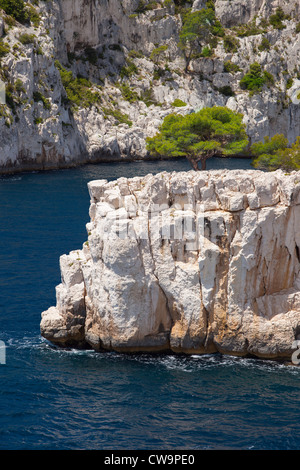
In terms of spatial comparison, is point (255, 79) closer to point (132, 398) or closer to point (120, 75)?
point (120, 75)

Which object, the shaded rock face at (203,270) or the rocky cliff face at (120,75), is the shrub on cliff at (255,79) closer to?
the rocky cliff face at (120,75)

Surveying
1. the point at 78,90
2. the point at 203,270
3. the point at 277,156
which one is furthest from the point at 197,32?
the point at 203,270

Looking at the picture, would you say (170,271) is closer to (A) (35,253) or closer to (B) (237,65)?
(A) (35,253)

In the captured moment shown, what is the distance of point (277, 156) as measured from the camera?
6081cm

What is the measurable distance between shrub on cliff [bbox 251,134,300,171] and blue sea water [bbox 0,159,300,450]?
29905 mm

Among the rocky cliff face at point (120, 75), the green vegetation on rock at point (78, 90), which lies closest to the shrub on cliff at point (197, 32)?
the rocky cliff face at point (120, 75)

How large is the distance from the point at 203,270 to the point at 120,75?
10405 cm

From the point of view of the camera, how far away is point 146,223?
3203 cm

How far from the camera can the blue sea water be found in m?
24.0

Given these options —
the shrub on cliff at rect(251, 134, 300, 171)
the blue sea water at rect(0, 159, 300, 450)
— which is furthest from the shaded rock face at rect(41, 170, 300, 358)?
the shrub on cliff at rect(251, 134, 300, 171)

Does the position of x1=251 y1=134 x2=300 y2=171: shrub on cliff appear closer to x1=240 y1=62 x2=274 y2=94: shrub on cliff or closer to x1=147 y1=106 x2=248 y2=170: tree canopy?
x1=147 y1=106 x2=248 y2=170: tree canopy

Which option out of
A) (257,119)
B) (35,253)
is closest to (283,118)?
(257,119)

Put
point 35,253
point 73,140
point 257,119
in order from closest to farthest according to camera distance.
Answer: point 35,253 → point 73,140 → point 257,119
